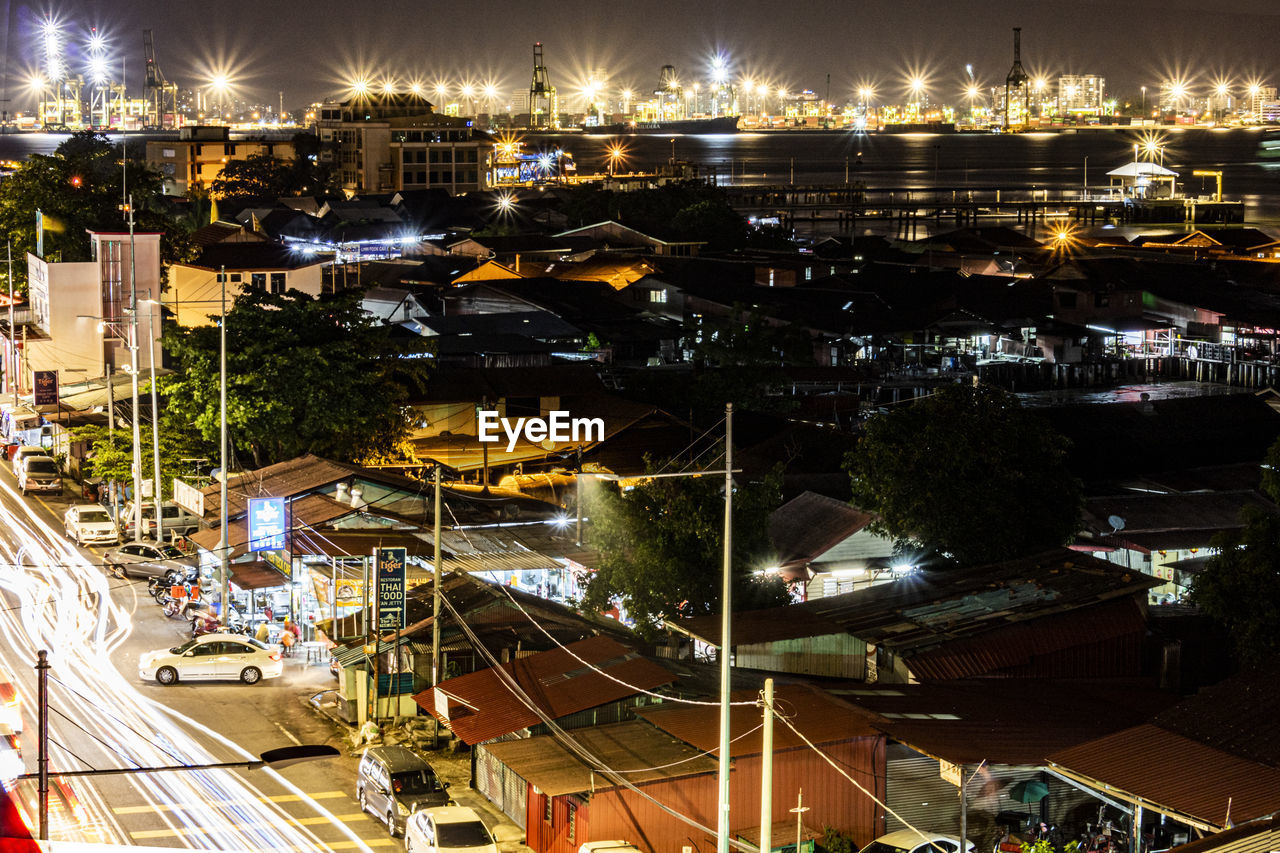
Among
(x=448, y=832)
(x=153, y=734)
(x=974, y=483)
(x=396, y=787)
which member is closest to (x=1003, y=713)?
(x=448, y=832)

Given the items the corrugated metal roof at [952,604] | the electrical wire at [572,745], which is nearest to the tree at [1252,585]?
the corrugated metal roof at [952,604]

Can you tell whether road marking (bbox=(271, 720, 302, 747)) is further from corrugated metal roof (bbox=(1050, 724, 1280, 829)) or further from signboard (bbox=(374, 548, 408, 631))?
corrugated metal roof (bbox=(1050, 724, 1280, 829))

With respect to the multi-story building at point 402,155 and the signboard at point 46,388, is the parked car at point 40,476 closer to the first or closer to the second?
the signboard at point 46,388

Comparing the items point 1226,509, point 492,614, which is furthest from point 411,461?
point 1226,509

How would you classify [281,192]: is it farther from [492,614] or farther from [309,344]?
[492,614]

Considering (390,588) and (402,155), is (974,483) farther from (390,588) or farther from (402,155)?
(402,155)

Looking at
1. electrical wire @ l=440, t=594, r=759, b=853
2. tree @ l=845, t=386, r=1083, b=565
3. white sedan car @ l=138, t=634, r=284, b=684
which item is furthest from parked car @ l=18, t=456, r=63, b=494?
tree @ l=845, t=386, r=1083, b=565
